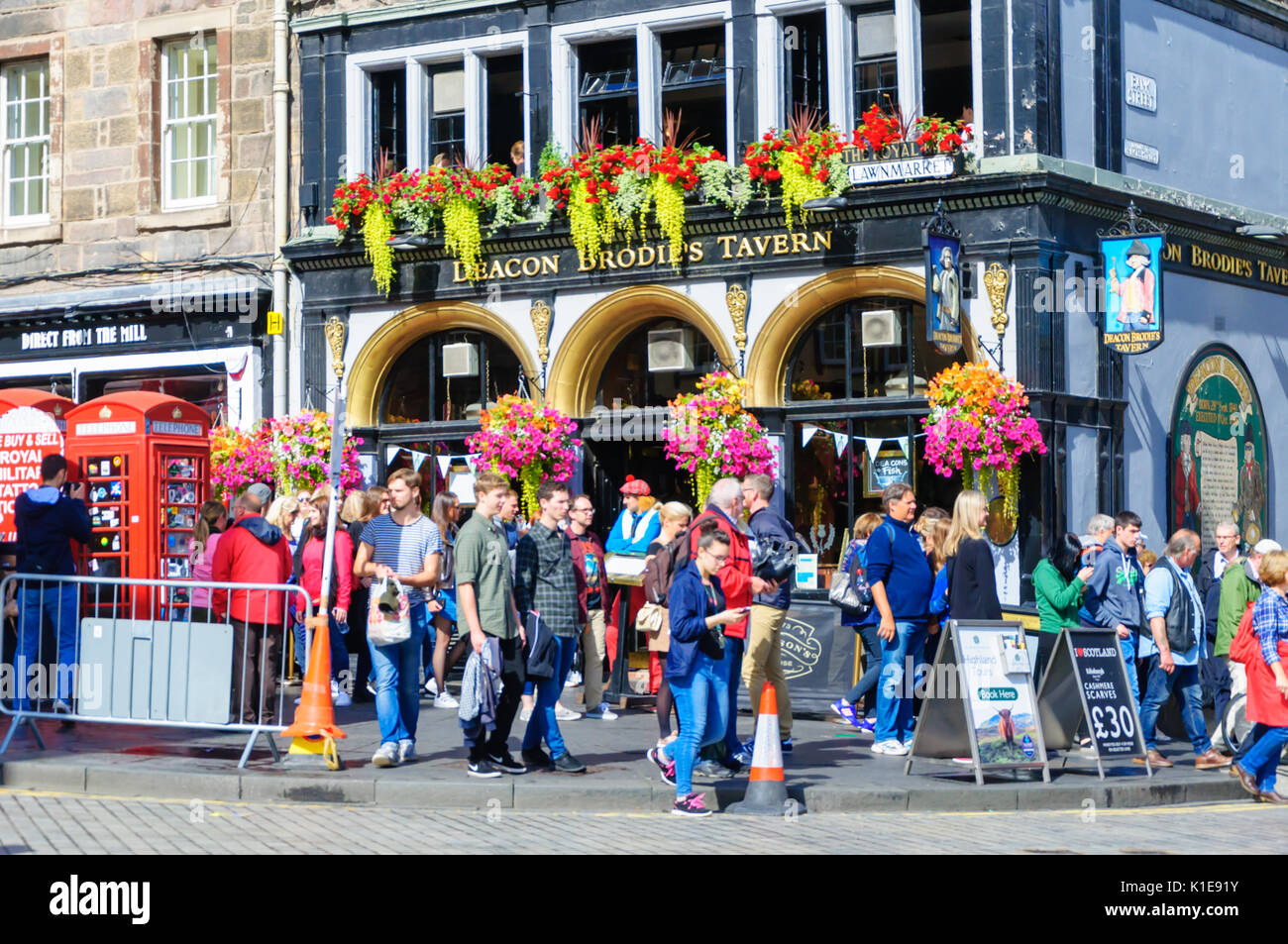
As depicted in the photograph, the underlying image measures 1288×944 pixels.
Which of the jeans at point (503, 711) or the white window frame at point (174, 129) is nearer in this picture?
the jeans at point (503, 711)

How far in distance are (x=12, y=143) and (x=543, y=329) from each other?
9051mm

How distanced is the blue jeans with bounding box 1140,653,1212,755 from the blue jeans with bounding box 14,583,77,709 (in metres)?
8.26

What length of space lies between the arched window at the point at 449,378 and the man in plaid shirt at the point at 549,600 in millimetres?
9811

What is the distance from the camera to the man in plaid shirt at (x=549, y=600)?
473 inches

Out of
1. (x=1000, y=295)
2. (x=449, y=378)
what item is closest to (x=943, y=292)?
(x=1000, y=295)

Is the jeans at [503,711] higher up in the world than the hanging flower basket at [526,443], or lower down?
lower down

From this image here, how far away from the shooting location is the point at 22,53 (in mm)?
24953

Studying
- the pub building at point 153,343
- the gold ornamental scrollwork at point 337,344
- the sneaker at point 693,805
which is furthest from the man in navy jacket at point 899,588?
the pub building at point 153,343

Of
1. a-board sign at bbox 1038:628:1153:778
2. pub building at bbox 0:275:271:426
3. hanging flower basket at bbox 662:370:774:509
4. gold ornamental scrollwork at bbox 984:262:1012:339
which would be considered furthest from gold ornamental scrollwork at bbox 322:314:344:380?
a-board sign at bbox 1038:628:1153:778

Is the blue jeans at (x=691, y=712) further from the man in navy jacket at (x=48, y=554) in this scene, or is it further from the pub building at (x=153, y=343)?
the pub building at (x=153, y=343)

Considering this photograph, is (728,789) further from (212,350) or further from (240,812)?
(212,350)

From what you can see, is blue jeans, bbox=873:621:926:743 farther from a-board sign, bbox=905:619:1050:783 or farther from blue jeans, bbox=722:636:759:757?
blue jeans, bbox=722:636:759:757
